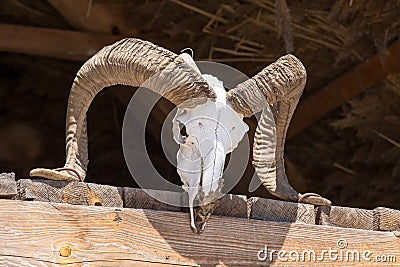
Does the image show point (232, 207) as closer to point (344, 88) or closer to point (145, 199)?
point (145, 199)

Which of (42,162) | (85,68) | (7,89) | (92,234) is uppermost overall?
(85,68)

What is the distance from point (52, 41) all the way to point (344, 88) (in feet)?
5.45

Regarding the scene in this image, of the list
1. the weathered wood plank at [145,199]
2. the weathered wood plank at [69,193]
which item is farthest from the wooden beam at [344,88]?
the weathered wood plank at [69,193]

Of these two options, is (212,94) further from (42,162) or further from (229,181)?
(42,162)

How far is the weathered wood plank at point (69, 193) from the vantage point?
8.10ft

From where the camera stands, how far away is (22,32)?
17.3 feet

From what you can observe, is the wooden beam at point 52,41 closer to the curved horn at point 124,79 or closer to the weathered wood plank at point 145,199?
the curved horn at point 124,79

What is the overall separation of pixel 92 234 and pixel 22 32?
300 centimetres

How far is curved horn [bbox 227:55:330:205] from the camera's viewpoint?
2.73 m

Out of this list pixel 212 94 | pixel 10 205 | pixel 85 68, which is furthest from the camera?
pixel 85 68

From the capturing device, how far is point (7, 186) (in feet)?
7.95

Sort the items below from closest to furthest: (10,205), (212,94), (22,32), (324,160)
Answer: (10,205) < (212,94) < (22,32) < (324,160)

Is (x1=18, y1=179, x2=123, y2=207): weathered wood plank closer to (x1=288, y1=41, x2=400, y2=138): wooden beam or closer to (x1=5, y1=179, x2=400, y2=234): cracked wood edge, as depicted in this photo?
(x1=5, y1=179, x2=400, y2=234): cracked wood edge

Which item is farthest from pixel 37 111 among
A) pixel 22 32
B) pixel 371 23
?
pixel 371 23
